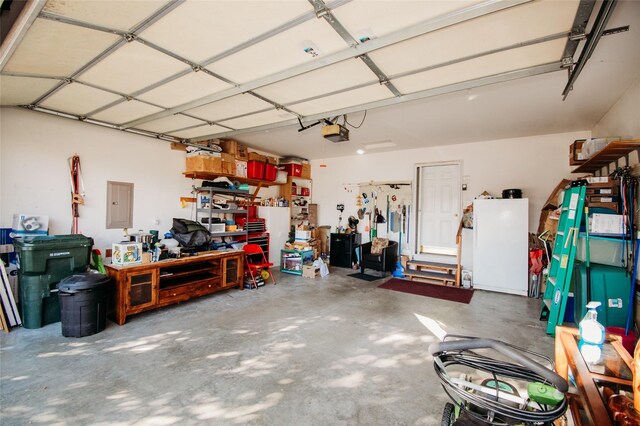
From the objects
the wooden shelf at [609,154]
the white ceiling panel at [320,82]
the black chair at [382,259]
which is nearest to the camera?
the white ceiling panel at [320,82]

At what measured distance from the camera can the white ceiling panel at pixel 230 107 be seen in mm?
3265

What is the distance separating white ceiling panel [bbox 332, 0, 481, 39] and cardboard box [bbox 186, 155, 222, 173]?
3.79m

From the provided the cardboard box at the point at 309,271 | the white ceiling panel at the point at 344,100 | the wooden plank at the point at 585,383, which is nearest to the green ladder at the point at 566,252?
the wooden plank at the point at 585,383

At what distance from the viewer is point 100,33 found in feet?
6.53

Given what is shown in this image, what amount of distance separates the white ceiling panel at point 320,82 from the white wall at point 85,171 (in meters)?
2.83

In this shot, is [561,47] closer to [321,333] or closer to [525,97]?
[525,97]

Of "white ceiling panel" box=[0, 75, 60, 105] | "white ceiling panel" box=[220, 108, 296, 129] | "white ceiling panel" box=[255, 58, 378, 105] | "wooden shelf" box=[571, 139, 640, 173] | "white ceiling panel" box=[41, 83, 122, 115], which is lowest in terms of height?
"wooden shelf" box=[571, 139, 640, 173]

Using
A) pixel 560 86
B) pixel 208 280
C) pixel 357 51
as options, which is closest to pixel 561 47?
pixel 560 86

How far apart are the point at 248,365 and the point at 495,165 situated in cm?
558

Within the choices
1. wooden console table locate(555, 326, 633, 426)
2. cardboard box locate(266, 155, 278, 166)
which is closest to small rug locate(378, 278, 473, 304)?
wooden console table locate(555, 326, 633, 426)

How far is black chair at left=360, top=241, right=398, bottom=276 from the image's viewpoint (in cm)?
586

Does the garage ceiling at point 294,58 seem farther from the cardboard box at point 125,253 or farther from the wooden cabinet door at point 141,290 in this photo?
the wooden cabinet door at point 141,290

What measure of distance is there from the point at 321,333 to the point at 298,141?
385 cm

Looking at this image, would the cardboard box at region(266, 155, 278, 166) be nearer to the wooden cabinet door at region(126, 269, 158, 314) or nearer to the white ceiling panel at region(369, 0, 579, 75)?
the wooden cabinet door at region(126, 269, 158, 314)
